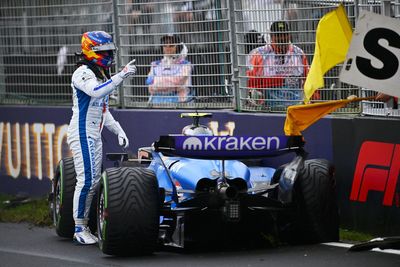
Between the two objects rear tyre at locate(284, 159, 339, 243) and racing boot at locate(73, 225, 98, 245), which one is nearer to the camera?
rear tyre at locate(284, 159, 339, 243)

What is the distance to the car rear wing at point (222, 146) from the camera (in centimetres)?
948

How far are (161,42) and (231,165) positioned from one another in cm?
391

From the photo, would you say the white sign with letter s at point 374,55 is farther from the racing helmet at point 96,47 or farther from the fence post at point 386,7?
the racing helmet at point 96,47

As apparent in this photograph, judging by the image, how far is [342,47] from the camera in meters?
10.0

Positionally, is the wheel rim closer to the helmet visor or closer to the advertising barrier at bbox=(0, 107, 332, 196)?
the helmet visor

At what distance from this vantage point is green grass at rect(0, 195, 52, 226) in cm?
1300

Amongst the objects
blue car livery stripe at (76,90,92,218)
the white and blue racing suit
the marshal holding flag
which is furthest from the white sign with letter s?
blue car livery stripe at (76,90,92,218)

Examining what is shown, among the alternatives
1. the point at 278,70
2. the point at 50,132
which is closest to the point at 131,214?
the point at 278,70

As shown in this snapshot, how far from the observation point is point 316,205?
32.7 feet

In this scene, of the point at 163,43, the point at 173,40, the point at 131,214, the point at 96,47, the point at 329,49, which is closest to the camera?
the point at 131,214

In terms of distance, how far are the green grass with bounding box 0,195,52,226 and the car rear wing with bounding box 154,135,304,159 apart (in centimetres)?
365

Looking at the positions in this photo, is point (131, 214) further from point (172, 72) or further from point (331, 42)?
point (172, 72)

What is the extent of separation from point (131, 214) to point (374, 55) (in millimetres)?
2501

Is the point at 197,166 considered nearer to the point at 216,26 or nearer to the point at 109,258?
the point at 109,258
